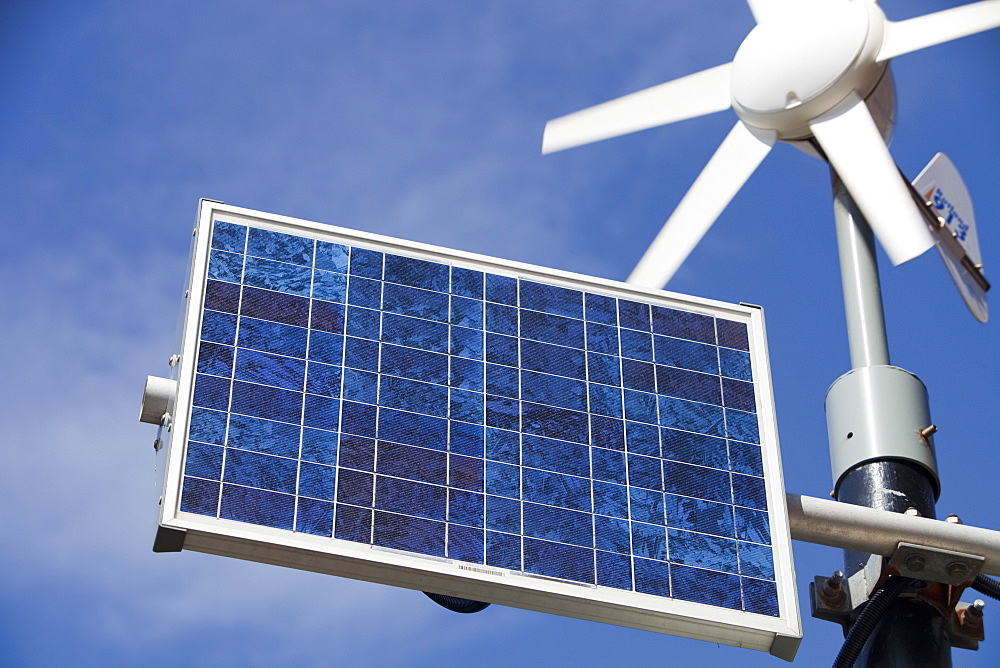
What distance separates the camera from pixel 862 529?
44.5 feet

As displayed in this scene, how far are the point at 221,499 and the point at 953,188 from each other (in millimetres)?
9351

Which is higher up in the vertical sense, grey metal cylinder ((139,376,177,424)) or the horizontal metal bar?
grey metal cylinder ((139,376,177,424))

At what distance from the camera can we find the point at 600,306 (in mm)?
14633

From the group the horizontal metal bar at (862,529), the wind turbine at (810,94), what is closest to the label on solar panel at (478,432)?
the horizontal metal bar at (862,529)

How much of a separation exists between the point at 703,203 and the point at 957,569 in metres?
5.20

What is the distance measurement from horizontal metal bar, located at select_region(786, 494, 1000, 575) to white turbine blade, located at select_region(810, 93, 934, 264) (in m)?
2.68

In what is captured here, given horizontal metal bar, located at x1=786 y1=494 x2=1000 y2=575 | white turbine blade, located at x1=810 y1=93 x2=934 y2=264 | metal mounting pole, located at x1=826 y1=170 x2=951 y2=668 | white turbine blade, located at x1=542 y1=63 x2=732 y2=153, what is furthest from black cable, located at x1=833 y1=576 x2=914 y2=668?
white turbine blade, located at x1=542 y1=63 x2=732 y2=153

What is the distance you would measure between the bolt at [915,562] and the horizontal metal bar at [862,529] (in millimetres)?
118

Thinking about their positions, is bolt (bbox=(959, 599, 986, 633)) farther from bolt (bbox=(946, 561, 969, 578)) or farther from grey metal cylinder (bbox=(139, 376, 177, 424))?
grey metal cylinder (bbox=(139, 376, 177, 424))

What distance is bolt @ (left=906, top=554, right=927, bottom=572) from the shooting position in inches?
537

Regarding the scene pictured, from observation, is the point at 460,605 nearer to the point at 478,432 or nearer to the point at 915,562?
the point at 478,432

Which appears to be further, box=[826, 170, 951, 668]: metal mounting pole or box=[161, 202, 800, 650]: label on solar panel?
box=[826, 170, 951, 668]: metal mounting pole

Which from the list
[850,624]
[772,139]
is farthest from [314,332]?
[772,139]

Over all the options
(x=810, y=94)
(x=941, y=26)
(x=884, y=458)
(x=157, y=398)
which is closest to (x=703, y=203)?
(x=810, y=94)
